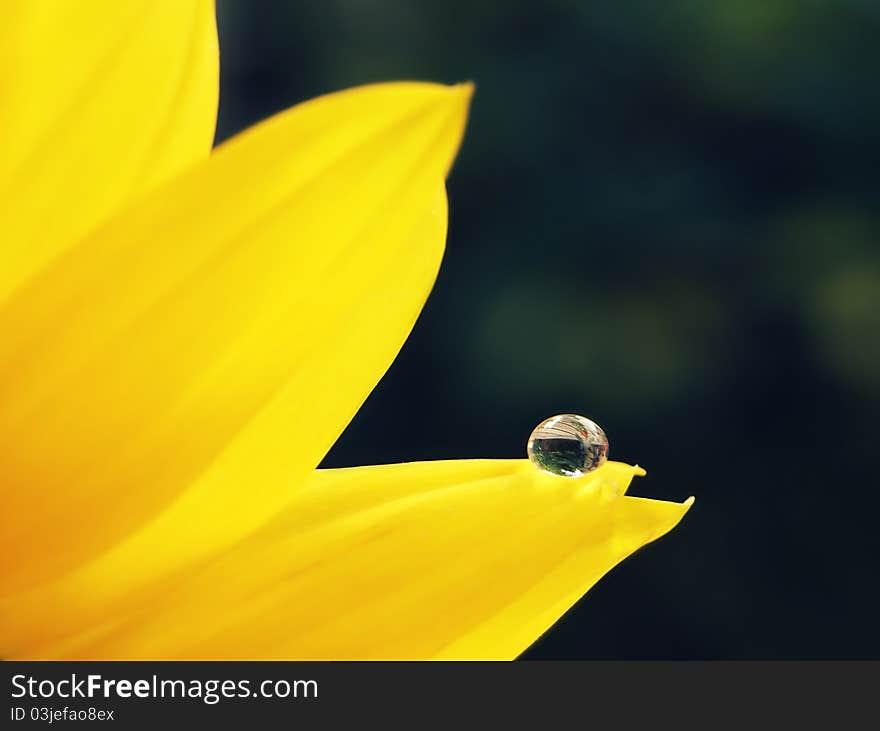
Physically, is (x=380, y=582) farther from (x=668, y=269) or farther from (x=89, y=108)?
(x=668, y=269)

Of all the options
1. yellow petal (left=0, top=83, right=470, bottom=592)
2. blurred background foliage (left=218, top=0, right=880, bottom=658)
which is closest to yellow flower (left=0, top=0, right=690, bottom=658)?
yellow petal (left=0, top=83, right=470, bottom=592)

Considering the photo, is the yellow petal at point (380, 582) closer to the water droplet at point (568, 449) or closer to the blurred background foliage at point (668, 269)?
the water droplet at point (568, 449)

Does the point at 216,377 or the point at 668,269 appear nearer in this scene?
the point at 216,377

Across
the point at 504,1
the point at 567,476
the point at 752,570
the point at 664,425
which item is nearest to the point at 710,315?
the point at 664,425

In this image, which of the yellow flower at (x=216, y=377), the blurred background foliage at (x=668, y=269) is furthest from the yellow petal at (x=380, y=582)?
the blurred background foliage at (x=668, y=269)

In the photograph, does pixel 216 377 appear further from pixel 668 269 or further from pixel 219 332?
pixel 668 269

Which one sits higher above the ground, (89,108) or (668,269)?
(668,269)

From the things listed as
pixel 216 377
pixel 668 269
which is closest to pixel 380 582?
pixel 216 377
